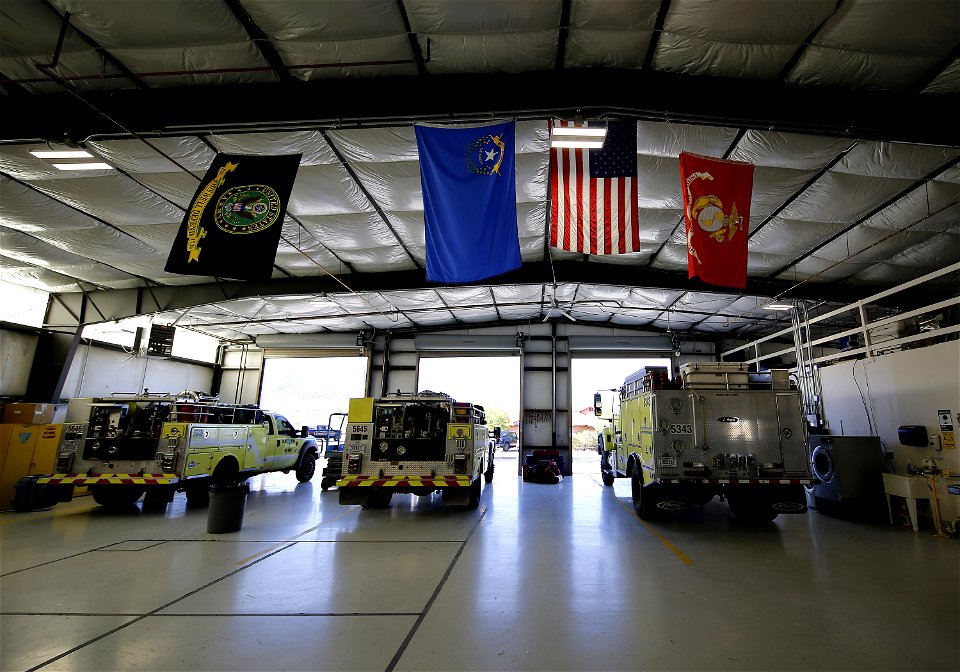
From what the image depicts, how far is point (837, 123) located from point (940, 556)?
6.22m

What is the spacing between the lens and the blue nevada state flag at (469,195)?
6.35m

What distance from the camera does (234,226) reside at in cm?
597

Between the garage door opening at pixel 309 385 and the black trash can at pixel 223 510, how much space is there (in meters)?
14.7

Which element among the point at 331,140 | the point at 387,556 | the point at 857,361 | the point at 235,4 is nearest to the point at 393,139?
the point at 331,140

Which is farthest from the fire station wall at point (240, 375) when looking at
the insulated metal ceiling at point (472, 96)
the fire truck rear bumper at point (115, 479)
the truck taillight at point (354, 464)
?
the truck taillight at point (354, 464)

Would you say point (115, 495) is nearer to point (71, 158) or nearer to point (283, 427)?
point (283, 427)

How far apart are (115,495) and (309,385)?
44.2 feet

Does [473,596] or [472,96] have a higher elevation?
[472,96]

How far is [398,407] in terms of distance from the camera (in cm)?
912

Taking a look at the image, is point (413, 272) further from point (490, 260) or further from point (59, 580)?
point (59, 580)

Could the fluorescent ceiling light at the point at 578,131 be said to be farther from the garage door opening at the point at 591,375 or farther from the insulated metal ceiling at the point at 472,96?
the garage door opening at the point at 591,375

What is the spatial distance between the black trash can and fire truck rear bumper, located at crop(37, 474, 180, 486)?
6.23 ft

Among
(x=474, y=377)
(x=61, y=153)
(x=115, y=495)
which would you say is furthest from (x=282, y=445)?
(x=474, y=377)

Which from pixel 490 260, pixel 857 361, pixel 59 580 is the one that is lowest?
pixel 59 580
